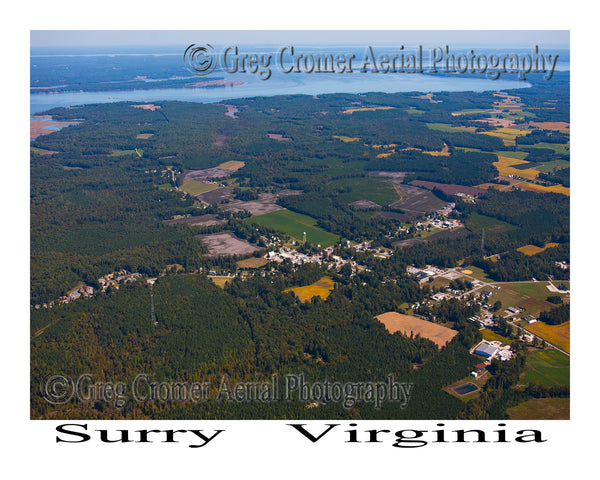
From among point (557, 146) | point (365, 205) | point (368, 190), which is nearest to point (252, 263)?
point (365, 205)

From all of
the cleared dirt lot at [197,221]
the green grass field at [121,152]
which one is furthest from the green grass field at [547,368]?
the green grass field at [121,152]

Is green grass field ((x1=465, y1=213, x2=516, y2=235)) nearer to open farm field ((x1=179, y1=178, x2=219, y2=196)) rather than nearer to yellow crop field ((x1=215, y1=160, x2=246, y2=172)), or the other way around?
open farm field ((x1=179, y1=178, x2=219, y2=196))

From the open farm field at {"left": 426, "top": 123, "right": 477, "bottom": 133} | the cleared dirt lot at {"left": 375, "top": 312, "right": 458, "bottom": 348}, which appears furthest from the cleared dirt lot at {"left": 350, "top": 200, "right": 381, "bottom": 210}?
the open farm field at {"left": 426, "top": 123, "right": 477, "bottom": 133}

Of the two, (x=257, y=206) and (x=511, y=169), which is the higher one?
(x=511, y=169)

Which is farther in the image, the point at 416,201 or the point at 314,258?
the point at 416,201

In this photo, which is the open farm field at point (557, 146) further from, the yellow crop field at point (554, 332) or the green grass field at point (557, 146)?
the yellow crop field at point (554, 332)

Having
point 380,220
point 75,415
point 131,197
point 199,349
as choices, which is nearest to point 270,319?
point 199,349

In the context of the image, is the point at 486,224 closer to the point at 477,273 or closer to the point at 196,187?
the point at 477,273
